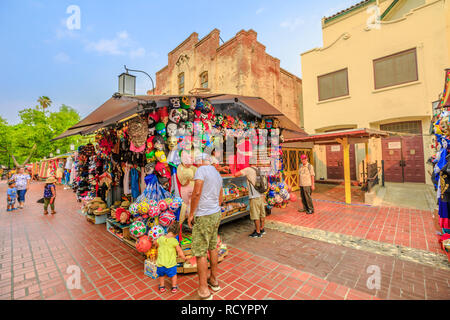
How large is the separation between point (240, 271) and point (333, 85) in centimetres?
1385

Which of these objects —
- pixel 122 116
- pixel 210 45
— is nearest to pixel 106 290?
pixel 122 116

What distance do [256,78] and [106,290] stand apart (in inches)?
520

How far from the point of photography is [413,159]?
10.9m

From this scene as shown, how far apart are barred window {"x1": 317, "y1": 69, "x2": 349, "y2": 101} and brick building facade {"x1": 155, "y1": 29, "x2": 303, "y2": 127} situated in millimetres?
2924

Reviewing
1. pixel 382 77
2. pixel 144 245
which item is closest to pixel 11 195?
pixel 144 245

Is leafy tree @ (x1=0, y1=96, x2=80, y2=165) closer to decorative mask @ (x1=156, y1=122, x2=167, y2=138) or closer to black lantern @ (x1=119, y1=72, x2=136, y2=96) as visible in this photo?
black lantern @ (x1=119, y1=72, x2=136, y2=96)

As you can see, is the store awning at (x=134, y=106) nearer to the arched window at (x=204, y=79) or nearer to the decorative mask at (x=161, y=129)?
the decorative mask at (x=161, y=129)

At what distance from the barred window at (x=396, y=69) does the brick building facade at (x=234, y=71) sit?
6.01 meters

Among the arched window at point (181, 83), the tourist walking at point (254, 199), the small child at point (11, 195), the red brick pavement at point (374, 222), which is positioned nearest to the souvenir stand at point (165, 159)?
the tourist walking at point (254, 199)

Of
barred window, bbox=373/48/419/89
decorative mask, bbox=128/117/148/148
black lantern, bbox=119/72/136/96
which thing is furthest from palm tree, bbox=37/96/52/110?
barred window, bbox=373/48/419/89

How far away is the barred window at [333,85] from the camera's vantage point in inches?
501

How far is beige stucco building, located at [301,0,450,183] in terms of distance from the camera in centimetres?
1007

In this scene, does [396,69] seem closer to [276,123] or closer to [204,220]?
[276,123]
